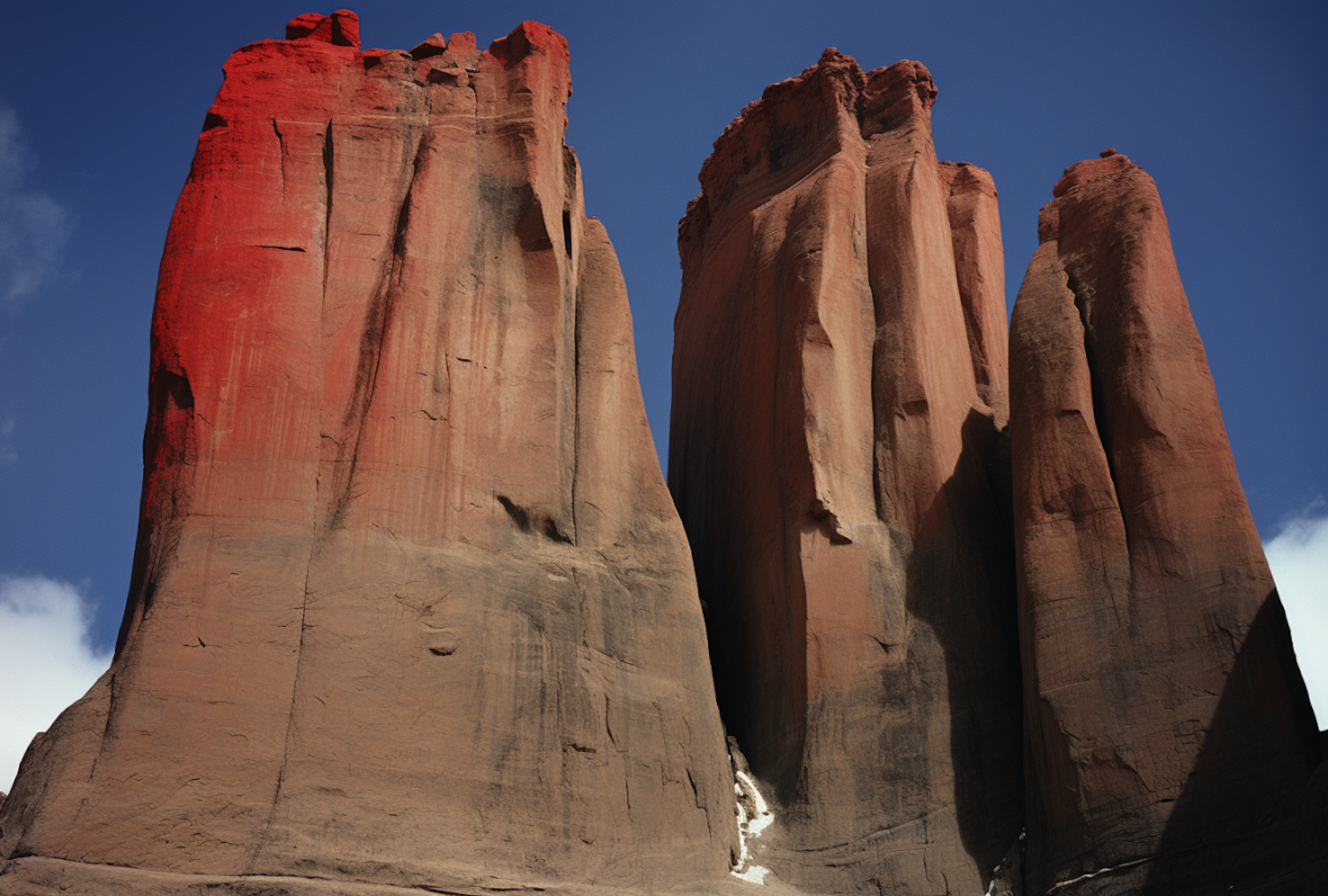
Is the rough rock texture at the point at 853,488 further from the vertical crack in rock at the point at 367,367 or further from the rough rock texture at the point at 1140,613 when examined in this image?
the vertical crack in rock at the point at 367,367

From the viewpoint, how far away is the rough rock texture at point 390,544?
12141 millimetres

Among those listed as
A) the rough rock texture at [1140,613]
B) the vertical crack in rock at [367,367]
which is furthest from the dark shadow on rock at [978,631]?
the vertical crack in rock at [367,367]

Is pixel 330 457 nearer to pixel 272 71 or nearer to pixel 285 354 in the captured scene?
pixel 285 354

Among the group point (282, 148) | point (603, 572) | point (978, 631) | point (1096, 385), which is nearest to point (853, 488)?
point (978, 631)

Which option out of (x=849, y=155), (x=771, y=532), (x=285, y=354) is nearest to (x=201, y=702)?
(x=285, y=354)

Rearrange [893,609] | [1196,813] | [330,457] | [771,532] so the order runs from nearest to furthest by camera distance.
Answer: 1. [1196,813]
2. [330,457]
3. [893,609]
4. [771,532]

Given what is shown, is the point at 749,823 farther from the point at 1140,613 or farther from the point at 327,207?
the point at 327,207

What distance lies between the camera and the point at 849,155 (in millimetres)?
20469

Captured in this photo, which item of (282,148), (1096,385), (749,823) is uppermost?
(282,148)

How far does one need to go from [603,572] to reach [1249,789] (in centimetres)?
712

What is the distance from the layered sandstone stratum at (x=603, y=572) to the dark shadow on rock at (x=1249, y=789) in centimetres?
4

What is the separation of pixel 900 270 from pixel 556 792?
9.48 meters

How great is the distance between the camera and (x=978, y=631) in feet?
52.1

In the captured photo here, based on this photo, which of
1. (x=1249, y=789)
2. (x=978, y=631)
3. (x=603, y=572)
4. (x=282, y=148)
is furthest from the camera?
(x=282, y=148)
